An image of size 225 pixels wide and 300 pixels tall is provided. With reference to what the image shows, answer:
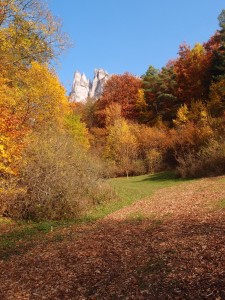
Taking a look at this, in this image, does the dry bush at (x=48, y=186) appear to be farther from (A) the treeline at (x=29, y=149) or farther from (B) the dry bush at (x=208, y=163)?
(B) the dry bush at (x=208, y=163)

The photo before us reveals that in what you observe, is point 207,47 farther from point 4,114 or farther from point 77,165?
point 4,114

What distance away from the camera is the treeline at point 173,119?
106ft

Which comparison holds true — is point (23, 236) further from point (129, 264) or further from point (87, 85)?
point (87, 85)

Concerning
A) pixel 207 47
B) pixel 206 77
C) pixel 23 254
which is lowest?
pixel 23 254

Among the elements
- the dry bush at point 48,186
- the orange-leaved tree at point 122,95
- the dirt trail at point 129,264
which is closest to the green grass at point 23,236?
the dirt trail at point 129,264

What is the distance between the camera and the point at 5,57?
1294 cm

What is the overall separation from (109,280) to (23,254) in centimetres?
410

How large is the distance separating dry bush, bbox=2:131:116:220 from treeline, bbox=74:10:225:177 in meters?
16.3

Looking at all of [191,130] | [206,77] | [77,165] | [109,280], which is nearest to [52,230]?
[77,165]

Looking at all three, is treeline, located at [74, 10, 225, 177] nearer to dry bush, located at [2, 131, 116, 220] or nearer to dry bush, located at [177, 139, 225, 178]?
dry bush, located at [177, 139, 225, 178]

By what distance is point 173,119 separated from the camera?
144 ft

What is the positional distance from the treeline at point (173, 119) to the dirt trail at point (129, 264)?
19.2 meters

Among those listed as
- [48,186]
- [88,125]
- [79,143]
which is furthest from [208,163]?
[88,125]

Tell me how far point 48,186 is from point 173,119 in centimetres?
3189
